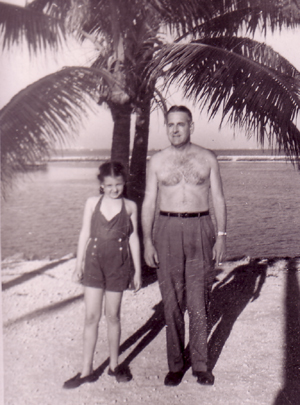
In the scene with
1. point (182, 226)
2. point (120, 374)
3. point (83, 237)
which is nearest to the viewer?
point (83, 237)

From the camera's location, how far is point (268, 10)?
353 cm

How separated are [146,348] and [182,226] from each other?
3.84ft

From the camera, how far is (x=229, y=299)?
4.37 meters

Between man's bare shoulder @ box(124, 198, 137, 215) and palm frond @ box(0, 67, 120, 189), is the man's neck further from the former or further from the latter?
palm frond @ box(0, 67, 120, 189)

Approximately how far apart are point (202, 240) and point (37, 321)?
1.75 m

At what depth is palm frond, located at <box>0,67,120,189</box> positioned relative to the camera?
2650 millimetres

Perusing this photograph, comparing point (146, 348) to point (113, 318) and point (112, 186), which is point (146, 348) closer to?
point (113, 318)

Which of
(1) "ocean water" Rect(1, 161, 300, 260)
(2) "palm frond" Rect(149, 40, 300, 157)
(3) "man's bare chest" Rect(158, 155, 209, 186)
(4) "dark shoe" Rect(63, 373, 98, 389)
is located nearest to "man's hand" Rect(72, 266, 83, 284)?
(1) "ocean water" Rect(1, 161, 300, 260)

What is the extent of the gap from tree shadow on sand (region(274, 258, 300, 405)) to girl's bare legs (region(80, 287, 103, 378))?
1.32 metres

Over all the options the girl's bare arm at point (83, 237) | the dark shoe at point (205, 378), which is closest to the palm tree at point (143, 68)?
the girl's bare arm at point (83, 237)

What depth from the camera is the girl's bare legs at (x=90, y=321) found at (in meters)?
2.69

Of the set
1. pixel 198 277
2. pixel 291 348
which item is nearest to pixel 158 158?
pixel 198 277

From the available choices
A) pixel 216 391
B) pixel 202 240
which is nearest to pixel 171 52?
pixel 202 240

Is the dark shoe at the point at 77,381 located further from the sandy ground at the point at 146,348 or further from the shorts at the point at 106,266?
the shorts at the point at 106,266
